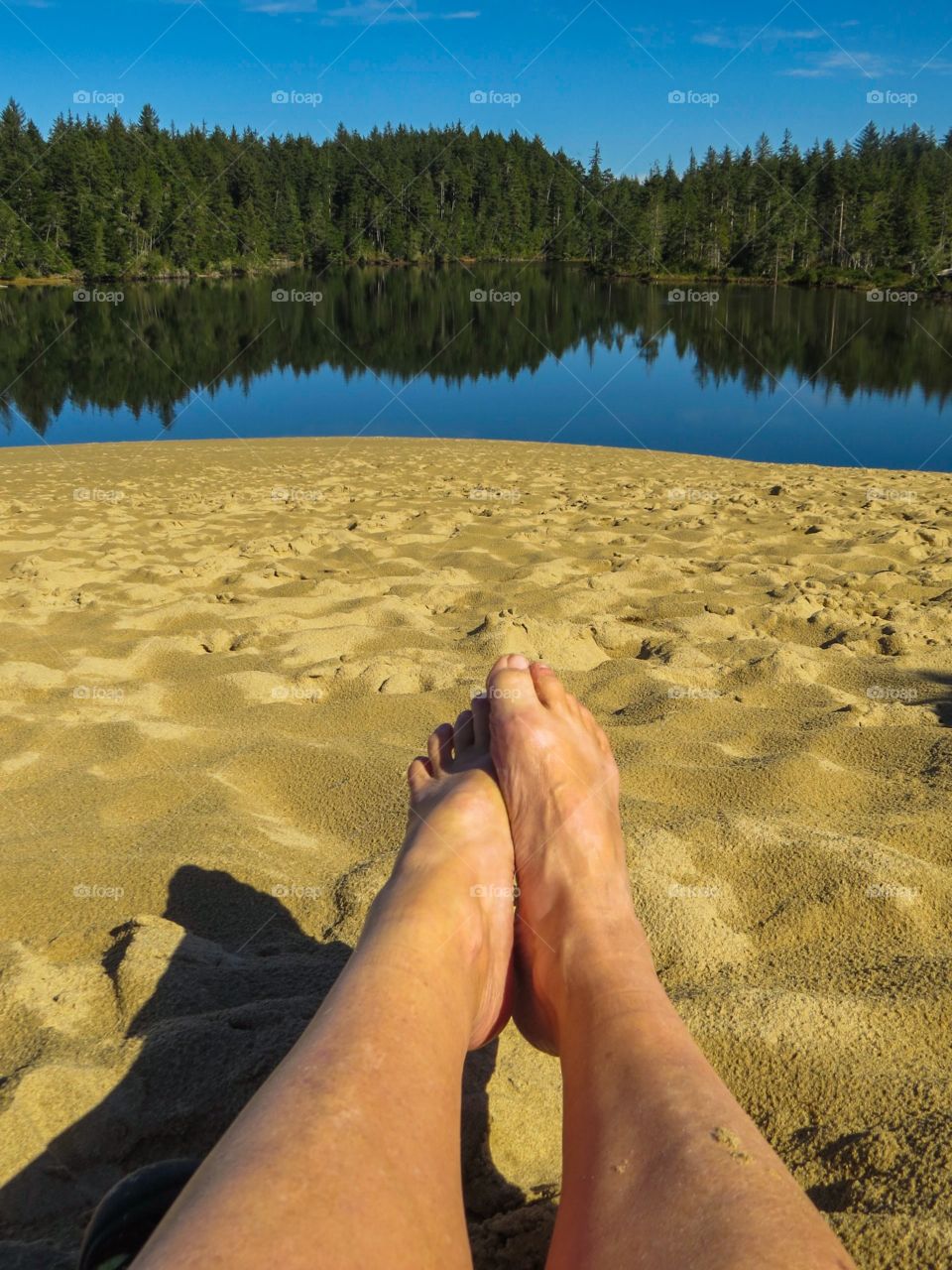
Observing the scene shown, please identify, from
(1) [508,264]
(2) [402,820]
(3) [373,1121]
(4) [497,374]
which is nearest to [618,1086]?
(3) [373,1121]

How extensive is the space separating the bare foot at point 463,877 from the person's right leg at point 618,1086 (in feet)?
0.16

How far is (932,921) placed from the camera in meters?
1.40

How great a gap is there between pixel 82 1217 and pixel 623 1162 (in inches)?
23.7

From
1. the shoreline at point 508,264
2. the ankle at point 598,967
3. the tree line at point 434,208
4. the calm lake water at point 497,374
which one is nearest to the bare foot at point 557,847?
the ankle at point 598,967

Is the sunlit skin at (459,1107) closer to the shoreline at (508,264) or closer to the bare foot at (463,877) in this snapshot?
the bare foot at (463,877)

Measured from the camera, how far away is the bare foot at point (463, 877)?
1.25m

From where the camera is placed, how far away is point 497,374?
15.9 metres

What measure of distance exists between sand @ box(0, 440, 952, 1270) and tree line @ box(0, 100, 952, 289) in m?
38.5

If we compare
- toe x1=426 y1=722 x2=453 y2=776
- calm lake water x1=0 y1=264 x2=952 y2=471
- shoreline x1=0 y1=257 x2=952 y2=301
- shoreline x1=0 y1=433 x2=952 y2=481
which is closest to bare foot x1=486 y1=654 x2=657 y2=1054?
toe x1=426 y1=722 x2=453 y2=776

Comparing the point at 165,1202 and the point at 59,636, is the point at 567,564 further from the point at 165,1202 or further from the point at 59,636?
the point at 165,1202

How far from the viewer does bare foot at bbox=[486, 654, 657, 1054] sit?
129 centimetres

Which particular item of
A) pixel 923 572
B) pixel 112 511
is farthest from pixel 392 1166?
pixel 112 511

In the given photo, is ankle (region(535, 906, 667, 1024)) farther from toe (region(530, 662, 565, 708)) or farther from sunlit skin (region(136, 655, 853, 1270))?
toe (region(530, 662, 565, 708))

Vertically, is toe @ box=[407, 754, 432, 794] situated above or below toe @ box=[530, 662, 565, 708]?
below
